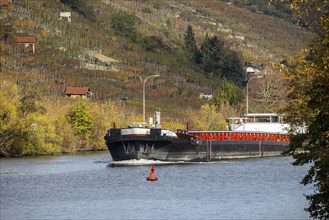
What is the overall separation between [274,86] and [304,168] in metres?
54.7

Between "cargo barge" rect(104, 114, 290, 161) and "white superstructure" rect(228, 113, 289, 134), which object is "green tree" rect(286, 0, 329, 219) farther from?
"white superstructure" rect(228, 113, 289, 134)

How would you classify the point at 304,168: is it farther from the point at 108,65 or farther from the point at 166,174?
the point at 108,65

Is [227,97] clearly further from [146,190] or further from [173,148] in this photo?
[146,190]

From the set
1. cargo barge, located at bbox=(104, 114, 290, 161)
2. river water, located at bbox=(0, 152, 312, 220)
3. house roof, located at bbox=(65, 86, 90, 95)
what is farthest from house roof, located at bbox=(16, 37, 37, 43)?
river water, located at bbox=(0, 152, 312, 220)

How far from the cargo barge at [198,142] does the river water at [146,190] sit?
1.35 m

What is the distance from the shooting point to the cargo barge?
9400cm

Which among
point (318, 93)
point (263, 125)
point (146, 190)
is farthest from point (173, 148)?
point (318, 93)

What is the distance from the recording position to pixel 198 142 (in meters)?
101

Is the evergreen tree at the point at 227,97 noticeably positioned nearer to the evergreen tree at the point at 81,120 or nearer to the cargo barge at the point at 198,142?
the cargo barge at the point at 198,142

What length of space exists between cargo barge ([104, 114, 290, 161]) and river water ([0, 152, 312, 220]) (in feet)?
4.42

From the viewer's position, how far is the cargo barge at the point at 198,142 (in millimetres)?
94000

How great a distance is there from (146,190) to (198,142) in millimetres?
29519

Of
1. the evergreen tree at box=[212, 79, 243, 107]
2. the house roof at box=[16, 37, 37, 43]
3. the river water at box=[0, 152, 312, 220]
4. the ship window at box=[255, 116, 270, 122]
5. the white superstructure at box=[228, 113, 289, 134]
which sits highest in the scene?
the house roof at box=[16, 37, 37, 43]

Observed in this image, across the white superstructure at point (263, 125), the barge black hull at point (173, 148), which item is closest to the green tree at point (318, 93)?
the barge black hull at point (173, 148)
